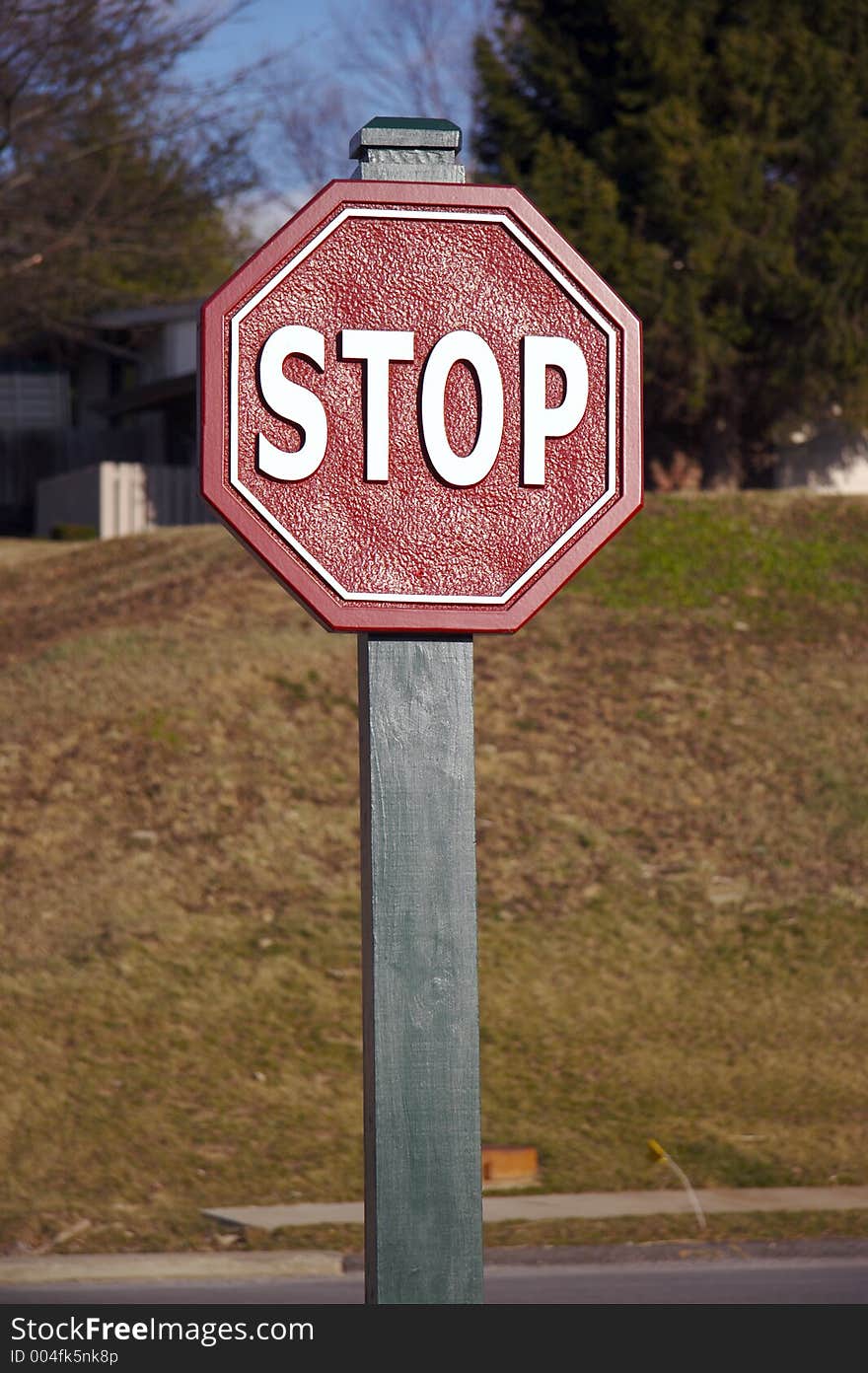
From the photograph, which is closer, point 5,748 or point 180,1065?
point 180,1065

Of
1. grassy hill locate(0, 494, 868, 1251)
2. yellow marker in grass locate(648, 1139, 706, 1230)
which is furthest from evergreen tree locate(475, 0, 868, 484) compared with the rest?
yellow marker in grass locate(648, 1139, 706, 1230)

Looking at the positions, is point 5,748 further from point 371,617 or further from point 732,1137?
point 371,617

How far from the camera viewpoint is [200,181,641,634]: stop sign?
3.39 metres

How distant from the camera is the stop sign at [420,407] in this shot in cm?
339

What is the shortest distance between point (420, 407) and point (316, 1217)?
6132 mm

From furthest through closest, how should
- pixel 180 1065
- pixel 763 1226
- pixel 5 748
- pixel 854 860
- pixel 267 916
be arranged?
pixel 5 748
pixel 854 860
pixel 267 916
pixel 180 1065
pixel 763 1226

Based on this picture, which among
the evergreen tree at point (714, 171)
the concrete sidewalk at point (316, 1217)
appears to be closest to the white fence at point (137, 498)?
the evergreen tree at point (714, 171)

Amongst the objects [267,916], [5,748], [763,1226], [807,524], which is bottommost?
[763,1226]

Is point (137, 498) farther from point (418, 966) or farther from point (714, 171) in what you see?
point (418, 966)

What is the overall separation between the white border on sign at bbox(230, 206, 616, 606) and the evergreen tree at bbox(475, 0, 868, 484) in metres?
22.0

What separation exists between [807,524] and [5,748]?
38.1 feet
